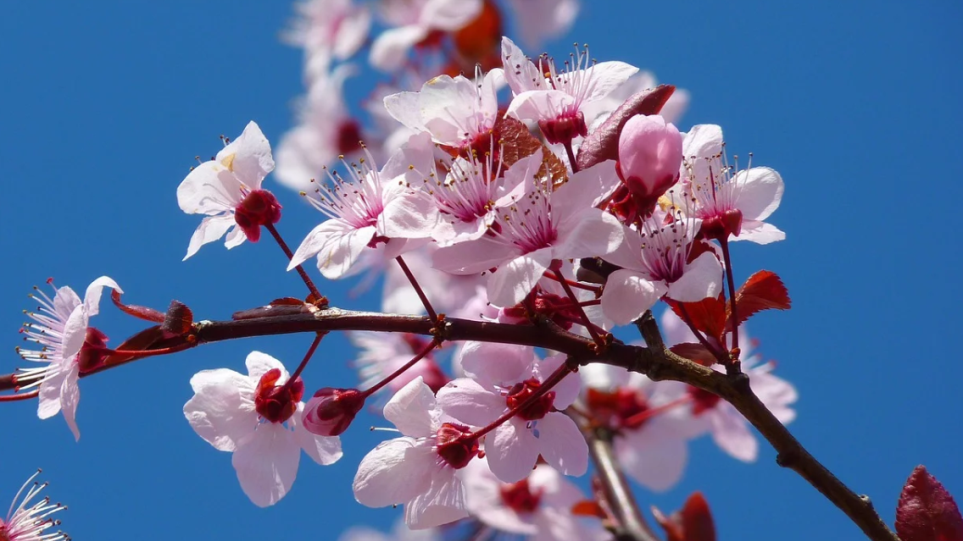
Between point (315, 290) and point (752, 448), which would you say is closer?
point (315, 290)

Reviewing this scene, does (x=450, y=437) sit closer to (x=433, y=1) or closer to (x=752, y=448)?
(x=752, y=448)

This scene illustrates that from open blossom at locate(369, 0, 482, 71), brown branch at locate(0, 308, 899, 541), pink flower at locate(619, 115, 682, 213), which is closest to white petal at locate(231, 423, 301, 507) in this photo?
brown branch at locate(0, 308, 899, 541)

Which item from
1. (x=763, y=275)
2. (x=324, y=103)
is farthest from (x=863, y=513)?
(x=324, y=103)

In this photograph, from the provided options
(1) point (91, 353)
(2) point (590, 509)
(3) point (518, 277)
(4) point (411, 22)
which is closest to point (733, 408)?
(2) point (590, 509)

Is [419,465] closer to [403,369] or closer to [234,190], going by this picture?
[403,369]

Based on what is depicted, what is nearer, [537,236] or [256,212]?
[537,236]

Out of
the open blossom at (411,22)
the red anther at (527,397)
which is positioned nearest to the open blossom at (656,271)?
the red anther at (527,397)
